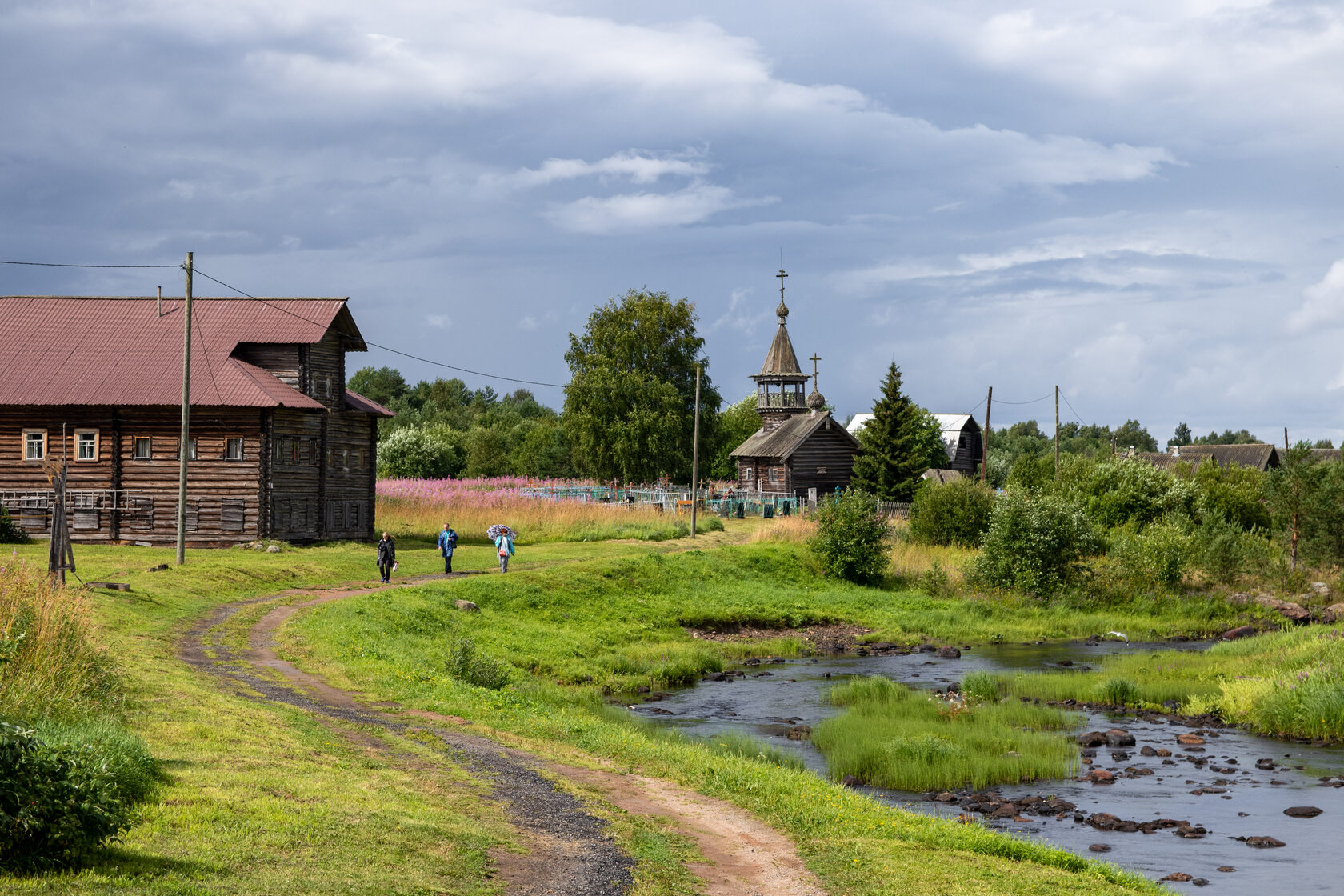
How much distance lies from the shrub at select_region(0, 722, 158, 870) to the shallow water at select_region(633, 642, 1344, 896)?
41.6ft

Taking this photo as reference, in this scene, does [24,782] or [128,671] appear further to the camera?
[128,671]

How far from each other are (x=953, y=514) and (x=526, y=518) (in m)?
21.3

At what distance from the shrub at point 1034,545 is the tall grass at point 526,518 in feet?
49.7

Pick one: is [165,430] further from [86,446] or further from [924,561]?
[924,561]

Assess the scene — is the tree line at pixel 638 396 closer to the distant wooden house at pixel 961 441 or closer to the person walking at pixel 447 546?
the distant wooden house at pixel 961 441

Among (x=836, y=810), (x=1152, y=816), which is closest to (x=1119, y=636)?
(x=1152, y=816)

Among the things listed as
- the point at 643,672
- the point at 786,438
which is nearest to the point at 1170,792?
the point at 643,672

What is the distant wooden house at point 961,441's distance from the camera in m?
114

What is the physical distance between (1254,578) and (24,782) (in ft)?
172

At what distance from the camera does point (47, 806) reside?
31.3ft

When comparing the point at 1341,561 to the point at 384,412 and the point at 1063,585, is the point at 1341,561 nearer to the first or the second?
the point at 1063,585

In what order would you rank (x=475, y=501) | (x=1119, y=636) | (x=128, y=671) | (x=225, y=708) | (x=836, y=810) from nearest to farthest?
1. (x=836, y=810)
2. (x=225, y=708)
3. (x=128, y=671)
4. (x=1119, y=636)
5. (x=475, y=501)

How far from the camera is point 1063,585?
4931 cm

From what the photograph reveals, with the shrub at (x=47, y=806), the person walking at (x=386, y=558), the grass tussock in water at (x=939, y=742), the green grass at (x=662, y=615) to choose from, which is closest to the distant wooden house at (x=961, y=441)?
the green grass at (x=662, y=615)
